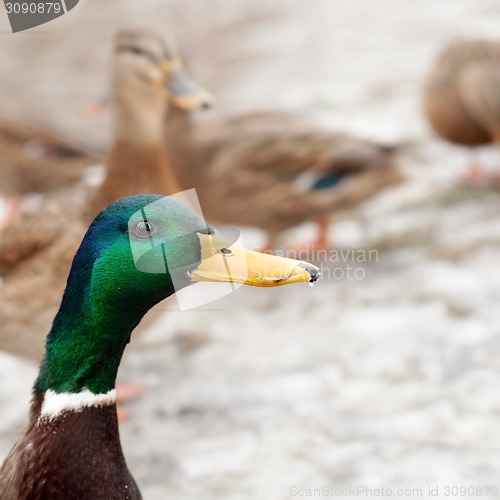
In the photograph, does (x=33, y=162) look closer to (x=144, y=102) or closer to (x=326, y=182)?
(x=144, y=102)

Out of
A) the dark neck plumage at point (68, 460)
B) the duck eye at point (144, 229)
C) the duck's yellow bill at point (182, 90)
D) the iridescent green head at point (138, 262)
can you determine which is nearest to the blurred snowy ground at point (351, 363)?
the duck's yellow bill at point (182, 90)

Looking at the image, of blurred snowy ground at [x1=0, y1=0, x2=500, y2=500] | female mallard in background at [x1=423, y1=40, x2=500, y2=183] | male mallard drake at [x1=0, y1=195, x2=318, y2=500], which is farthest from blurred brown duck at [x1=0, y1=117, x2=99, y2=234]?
male mallard drake at [x1=0, y1=195, x2=318, y2=500]

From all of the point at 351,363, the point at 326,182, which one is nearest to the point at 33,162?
the point at 326,182

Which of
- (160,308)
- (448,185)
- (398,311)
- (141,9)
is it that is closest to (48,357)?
(160,308)

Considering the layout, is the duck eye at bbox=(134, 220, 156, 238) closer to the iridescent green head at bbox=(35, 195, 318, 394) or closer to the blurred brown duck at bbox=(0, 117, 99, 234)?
the iridescent green head at bbox=(35, 195, 318, 394)

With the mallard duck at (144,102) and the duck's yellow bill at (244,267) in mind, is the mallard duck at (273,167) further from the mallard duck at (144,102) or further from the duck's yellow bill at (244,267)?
the duck's yellow bill at (244,267)

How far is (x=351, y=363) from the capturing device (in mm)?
4055

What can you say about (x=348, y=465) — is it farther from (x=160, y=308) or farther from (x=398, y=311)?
(x=398, y=311)

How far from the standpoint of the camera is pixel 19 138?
4816 mm

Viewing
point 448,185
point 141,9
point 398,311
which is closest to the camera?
point 398,311

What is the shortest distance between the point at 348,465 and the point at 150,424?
2.79ft

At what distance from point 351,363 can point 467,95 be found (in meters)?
2.38

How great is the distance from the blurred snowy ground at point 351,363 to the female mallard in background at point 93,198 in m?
0.49

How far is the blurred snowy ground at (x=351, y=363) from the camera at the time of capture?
3410 mm
